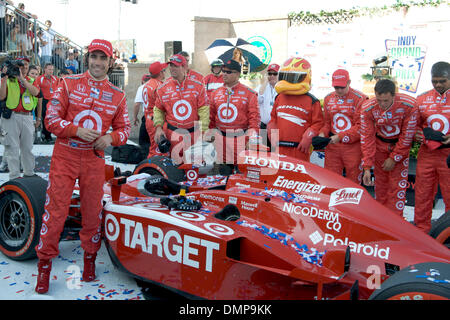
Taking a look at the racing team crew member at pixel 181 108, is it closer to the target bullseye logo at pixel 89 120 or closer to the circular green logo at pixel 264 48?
the target bullseye logo at pixel 89 120

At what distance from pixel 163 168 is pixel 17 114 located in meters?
2.91

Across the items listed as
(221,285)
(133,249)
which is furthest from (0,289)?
(221,285)

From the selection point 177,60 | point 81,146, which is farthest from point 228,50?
Answer: point 81,146

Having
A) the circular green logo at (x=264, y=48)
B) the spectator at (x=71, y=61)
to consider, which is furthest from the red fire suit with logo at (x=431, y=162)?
the circular green logo at (x=264, y=48)

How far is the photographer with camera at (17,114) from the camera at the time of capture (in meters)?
6.36

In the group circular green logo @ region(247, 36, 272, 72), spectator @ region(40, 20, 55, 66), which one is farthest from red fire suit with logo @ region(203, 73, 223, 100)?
circular green logo @ region(247, 36, 272, 72)

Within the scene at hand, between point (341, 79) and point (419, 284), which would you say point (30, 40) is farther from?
point (419, 284)

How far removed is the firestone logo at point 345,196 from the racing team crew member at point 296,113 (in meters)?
1.40

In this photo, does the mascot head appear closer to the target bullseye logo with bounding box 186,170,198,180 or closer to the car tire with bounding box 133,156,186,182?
the target bullseye logo with bounding box 186,170,198,180

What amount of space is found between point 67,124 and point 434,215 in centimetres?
500
